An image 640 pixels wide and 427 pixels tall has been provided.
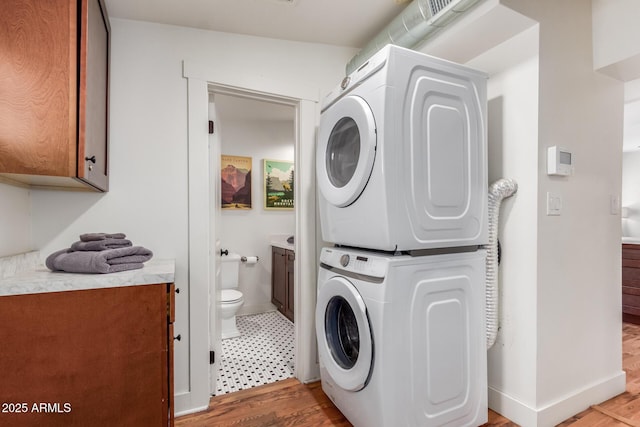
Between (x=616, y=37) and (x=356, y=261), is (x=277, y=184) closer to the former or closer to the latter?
(x=356, y=261)

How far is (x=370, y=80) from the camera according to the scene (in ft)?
4.65

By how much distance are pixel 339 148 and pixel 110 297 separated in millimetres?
1257

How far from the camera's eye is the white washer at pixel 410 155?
1344mm

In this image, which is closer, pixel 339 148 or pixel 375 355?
pixel 375 355

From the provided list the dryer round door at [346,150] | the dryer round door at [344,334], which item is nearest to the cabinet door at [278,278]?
the dryer round door at [344,334]

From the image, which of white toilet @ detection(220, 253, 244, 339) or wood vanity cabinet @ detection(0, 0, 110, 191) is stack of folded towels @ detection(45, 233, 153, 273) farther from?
white toilet @ detection(220, 253, 244, 339)

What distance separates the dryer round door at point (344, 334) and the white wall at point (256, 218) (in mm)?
2115

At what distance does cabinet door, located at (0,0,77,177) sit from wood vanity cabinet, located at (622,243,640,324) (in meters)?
4.80

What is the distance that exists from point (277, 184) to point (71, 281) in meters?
2.85

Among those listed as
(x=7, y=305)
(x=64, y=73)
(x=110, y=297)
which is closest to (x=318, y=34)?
(x=64, y=73)

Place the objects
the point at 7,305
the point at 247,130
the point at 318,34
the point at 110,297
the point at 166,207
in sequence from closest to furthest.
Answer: the point at 7,305 < the point at 110,297 < the point at 166,207 < the point at 318,34 < the point at 247,130

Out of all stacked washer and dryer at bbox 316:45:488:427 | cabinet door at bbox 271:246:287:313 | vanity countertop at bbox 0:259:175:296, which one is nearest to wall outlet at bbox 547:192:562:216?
stacked washer and dryer at bbox 316:45:488:427

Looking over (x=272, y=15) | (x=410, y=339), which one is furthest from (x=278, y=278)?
(x=272, y=15)

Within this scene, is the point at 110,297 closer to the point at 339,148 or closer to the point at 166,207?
the point at 166,207
